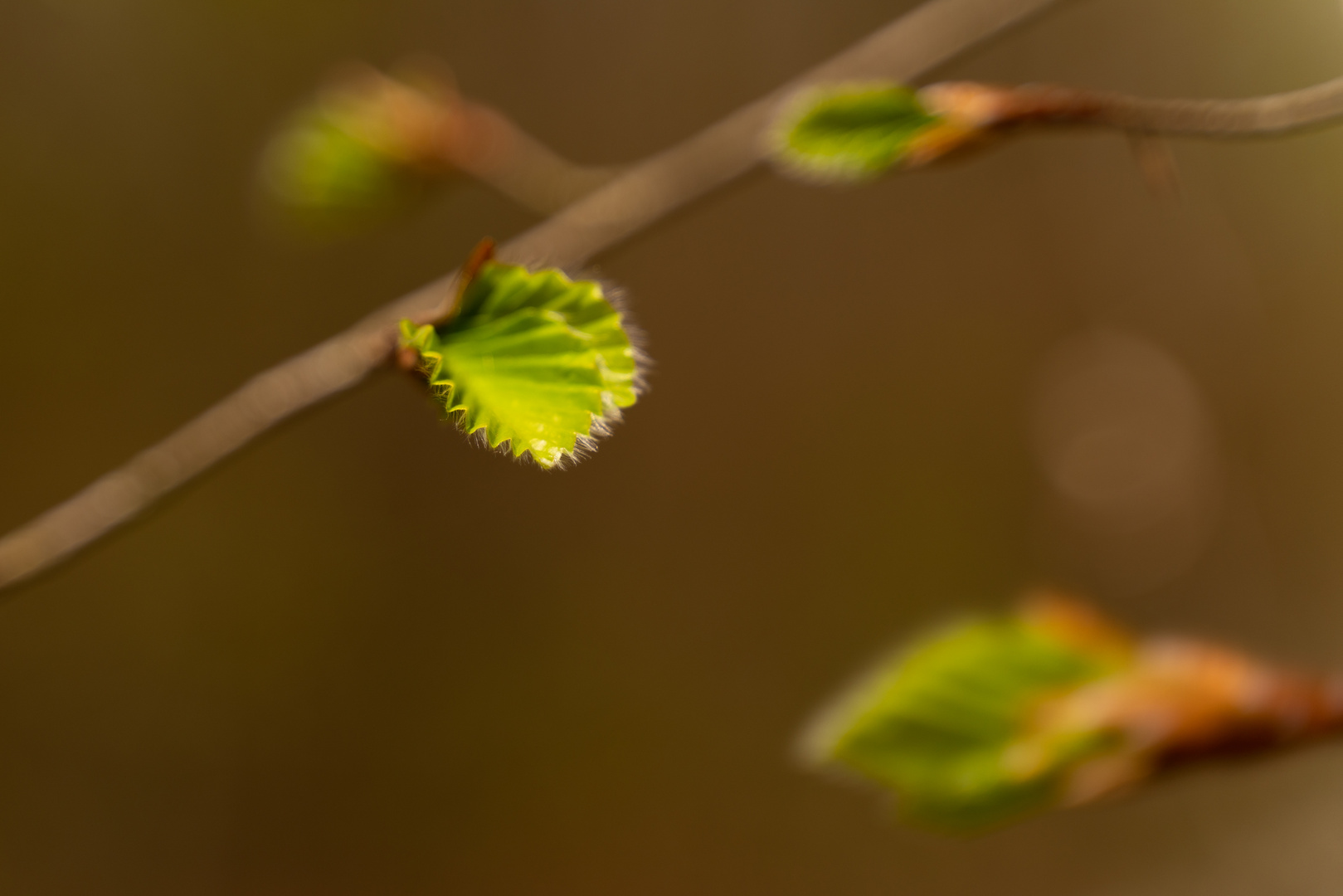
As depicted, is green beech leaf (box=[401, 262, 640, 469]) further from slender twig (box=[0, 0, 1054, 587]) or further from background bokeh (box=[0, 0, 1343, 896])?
background bokeh (box=[0, 0, 1343, 896])

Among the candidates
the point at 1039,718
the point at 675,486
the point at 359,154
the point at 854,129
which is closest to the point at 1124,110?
the point at 854,129

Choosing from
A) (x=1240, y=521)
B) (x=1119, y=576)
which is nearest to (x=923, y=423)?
(x=1119, y=576)

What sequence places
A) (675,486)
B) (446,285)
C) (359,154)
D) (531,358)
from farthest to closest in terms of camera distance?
(675,486) < (359,154) < (446,285) < (531,358)

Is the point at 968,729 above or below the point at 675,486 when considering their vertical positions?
below

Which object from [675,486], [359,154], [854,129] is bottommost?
[854,129]

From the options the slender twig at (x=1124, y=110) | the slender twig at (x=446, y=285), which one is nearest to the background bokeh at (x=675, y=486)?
the slender twig at (x=446, y=285)

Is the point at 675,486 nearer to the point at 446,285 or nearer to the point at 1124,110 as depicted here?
the point at 446,285

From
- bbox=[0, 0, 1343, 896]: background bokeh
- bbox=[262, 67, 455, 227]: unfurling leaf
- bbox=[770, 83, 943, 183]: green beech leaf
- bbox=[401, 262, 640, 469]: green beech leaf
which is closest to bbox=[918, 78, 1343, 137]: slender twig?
bbox=[770, 83, 943, 183]: green beech leaf
